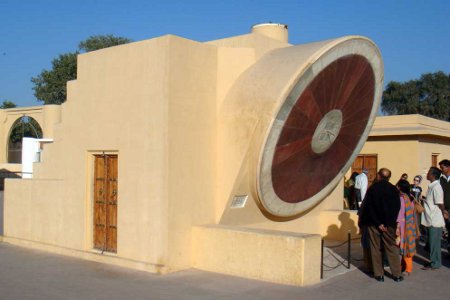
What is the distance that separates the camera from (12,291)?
704 cm

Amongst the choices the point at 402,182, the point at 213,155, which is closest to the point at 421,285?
the point at 402,182

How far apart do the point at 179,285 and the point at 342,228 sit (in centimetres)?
534

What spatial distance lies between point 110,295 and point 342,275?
11.7 feet

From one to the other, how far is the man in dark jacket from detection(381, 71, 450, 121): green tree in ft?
139

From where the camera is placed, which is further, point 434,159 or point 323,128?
point 434,159

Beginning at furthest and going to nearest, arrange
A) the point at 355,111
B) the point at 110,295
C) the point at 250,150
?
1. the point at 355,111
2. the point at 250,150
3. the point at 110,295

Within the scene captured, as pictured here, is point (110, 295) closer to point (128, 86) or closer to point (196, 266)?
point (196, 266)

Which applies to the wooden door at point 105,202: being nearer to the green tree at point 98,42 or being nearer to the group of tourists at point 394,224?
the group of tourists at point 394,224

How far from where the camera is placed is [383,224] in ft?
25.2

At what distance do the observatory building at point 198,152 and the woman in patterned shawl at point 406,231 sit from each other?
1490 millimetres

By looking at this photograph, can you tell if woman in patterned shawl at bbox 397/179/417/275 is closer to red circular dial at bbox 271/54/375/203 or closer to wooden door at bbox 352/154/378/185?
red circular dial at bbox 271/54/375/203

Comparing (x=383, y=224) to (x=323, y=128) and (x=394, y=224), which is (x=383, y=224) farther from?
(x=323, y=128)

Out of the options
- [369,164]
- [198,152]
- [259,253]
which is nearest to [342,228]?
[259,253]

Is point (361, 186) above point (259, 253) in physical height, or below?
above
